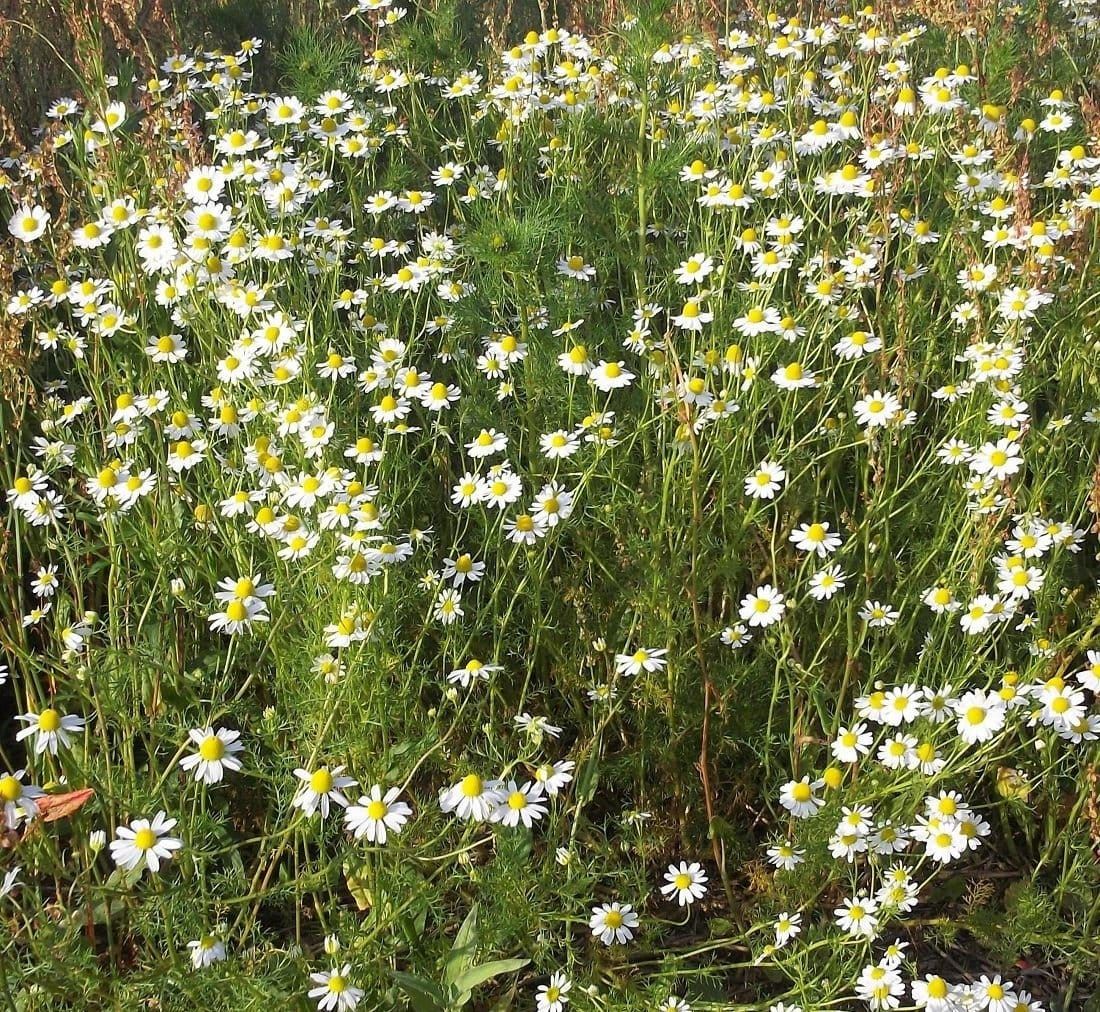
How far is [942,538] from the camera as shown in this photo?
229 centimetres

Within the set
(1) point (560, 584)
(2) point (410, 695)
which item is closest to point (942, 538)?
(1) point (560, 584)

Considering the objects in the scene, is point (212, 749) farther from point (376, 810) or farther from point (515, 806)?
point (515, 806)

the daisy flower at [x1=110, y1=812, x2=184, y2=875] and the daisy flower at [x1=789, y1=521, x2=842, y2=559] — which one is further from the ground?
the daisy flower at [x1=110, y1=812, x2=184, y2=875]

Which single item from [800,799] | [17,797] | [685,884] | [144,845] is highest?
[17,797]

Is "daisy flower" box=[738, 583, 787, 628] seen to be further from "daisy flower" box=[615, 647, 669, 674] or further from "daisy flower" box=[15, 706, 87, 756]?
"daisy flower" box=[15, 706, 87, 756]

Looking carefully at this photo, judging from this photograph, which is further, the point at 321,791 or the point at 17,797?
the point at 321,791

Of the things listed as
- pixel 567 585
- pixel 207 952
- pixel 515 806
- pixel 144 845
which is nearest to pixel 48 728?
pixel 144 845

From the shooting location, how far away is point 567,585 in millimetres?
2434

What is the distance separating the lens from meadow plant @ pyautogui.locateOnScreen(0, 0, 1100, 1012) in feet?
6.11

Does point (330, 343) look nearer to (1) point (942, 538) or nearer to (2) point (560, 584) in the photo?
(2) point (560, 584)

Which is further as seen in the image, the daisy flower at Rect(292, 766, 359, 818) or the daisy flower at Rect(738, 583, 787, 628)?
the daisy flower at Rect(738, 583, 787, 628)

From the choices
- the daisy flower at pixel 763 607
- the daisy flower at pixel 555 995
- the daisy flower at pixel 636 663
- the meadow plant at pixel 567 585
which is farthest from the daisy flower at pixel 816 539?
the daisy flower at pixel 555 995

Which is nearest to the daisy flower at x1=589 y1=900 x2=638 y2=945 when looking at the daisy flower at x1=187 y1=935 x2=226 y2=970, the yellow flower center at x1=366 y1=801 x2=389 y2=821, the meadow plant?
the meadow plant

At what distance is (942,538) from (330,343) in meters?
1.48
